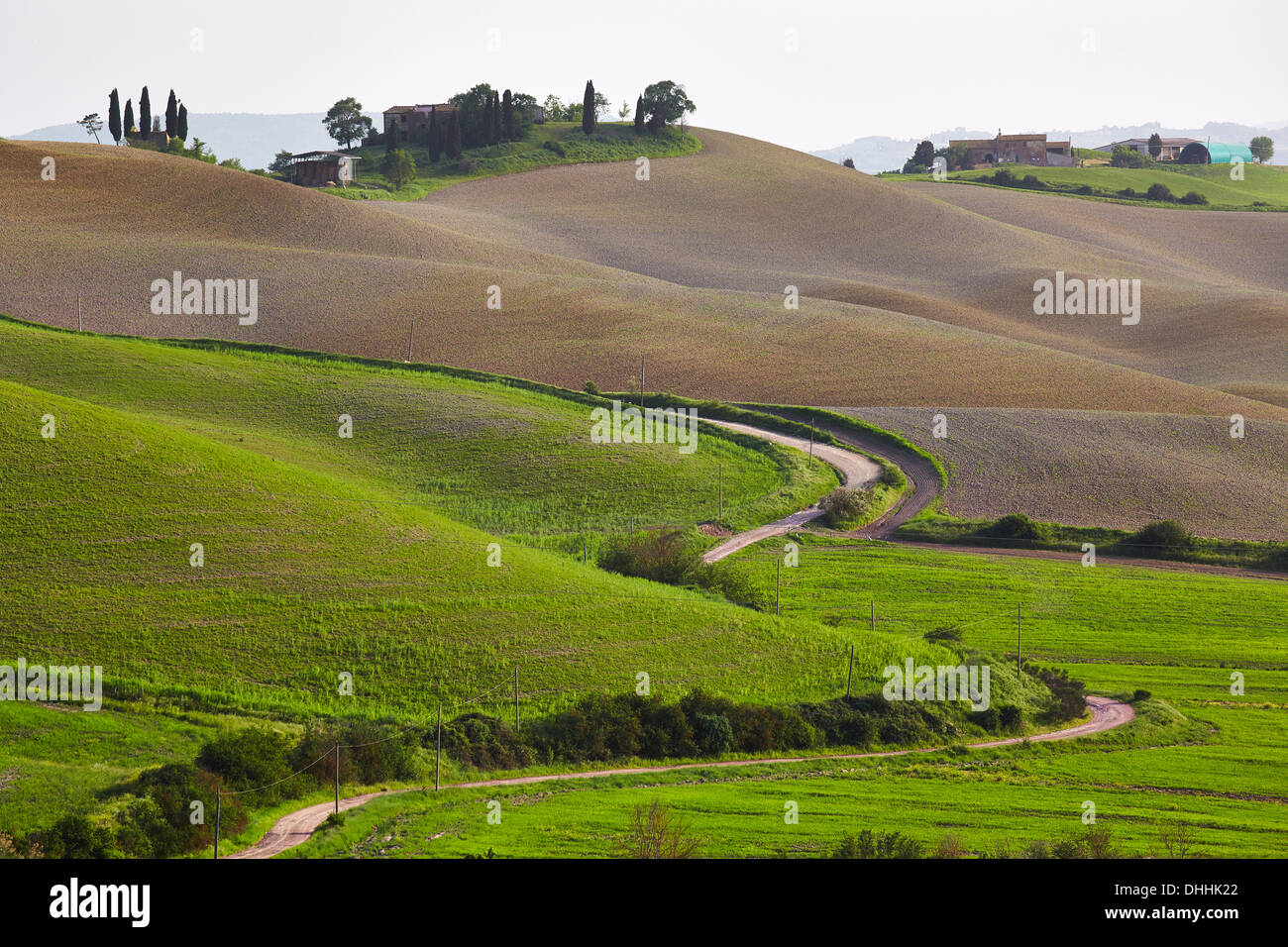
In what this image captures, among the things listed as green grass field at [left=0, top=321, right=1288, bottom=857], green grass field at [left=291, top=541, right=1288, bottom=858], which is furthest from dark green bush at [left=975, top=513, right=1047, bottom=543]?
green grass field at [left=291, top=541, right=1288, bottom=858]

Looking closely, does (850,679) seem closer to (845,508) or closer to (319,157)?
(845,508)

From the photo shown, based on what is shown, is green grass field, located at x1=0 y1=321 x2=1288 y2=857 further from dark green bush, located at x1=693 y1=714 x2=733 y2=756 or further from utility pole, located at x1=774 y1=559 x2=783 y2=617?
dark green bush, located at x1=693 y1=714 x2=733 y2=756

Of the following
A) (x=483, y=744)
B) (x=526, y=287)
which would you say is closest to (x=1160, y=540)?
(x=483, y=744)

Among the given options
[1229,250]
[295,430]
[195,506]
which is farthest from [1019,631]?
[1229,250]

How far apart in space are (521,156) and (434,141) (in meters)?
12.1

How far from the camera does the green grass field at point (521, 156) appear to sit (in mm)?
167250

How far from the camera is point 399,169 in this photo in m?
166

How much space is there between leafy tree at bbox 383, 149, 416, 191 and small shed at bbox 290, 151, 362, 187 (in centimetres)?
461

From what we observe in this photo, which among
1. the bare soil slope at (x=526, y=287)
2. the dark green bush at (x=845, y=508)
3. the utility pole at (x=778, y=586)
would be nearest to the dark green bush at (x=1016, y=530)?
the dark green bush at (x=845, y=508)

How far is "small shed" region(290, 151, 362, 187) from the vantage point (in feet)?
541

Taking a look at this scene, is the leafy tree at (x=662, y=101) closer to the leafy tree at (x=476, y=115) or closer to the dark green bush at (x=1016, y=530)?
the leafy tree at (x=476, y=115)

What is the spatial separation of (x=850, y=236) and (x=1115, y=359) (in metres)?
50.7
